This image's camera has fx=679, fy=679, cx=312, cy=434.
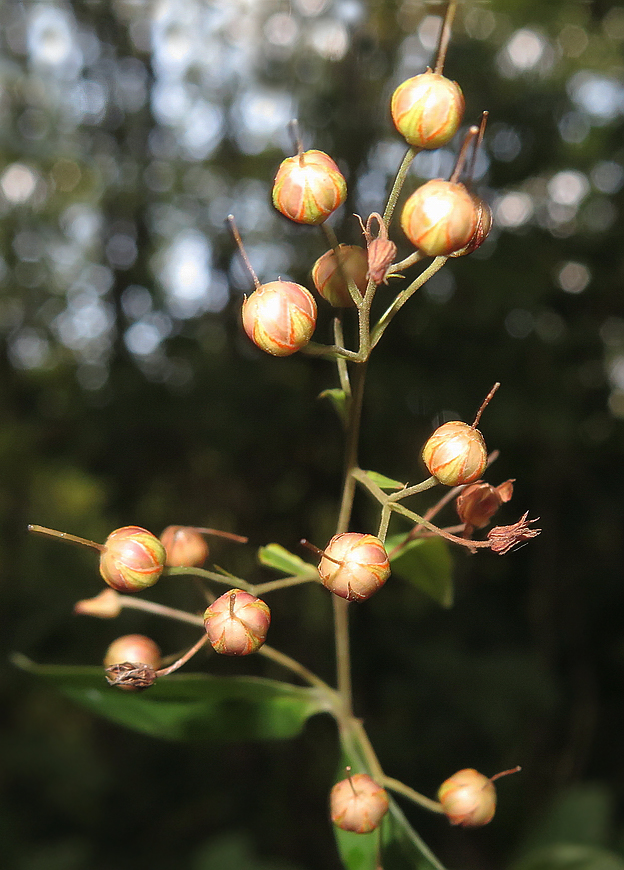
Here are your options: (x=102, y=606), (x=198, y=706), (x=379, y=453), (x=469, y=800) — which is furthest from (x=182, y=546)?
(x=379, y=453)

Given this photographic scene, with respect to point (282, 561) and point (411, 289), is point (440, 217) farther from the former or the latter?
point (282, 561)

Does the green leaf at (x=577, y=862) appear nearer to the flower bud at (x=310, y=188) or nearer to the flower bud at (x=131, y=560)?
the flower bud at (x=131, y=560)

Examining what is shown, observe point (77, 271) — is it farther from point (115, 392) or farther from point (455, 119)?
point (455, 119)

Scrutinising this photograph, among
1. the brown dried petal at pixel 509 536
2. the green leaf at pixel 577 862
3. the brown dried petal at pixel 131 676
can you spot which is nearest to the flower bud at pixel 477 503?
the brown dried petal at pixel 509 536

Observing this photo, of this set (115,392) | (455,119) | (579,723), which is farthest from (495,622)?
(455,119)

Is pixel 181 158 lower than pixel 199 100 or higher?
lower

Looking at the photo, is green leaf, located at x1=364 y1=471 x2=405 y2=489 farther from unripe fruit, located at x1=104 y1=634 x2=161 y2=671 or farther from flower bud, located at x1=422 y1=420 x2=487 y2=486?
unripe fruit, located at x1=104 y1=634 x2=161 y2=671
